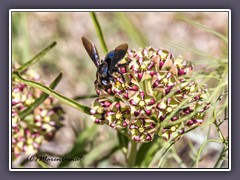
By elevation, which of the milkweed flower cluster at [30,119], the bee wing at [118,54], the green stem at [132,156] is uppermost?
the bee wing at [118,54]

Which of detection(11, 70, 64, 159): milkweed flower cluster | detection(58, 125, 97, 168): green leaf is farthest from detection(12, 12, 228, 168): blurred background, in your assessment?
detection(11, 70, 64, 159): milkweed flower cluster

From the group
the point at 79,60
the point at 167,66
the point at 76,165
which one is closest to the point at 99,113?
the point at 167,66

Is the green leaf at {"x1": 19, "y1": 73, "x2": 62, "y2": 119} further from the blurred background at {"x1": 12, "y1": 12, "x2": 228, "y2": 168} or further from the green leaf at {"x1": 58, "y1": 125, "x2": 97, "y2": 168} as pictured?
the blurred background at {"x1": 12, "y1": 12, "x2": 228, "y2": 168}

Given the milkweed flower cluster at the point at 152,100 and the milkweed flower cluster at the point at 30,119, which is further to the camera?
the milkweed flower cluster at the point at 30,119

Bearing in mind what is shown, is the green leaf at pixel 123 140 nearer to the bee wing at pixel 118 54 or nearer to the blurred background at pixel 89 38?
the bee wing at pixel 118 54

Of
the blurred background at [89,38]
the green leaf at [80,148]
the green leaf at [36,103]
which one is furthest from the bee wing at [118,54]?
the blurred background at [89,38]

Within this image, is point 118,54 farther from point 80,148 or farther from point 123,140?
point 80,148

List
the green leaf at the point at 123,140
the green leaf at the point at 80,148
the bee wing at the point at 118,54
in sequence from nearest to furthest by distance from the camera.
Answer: the bee wing at the point at 118,54, the green leaf at the point at 123,140, the green leaf at the point at 80,148
